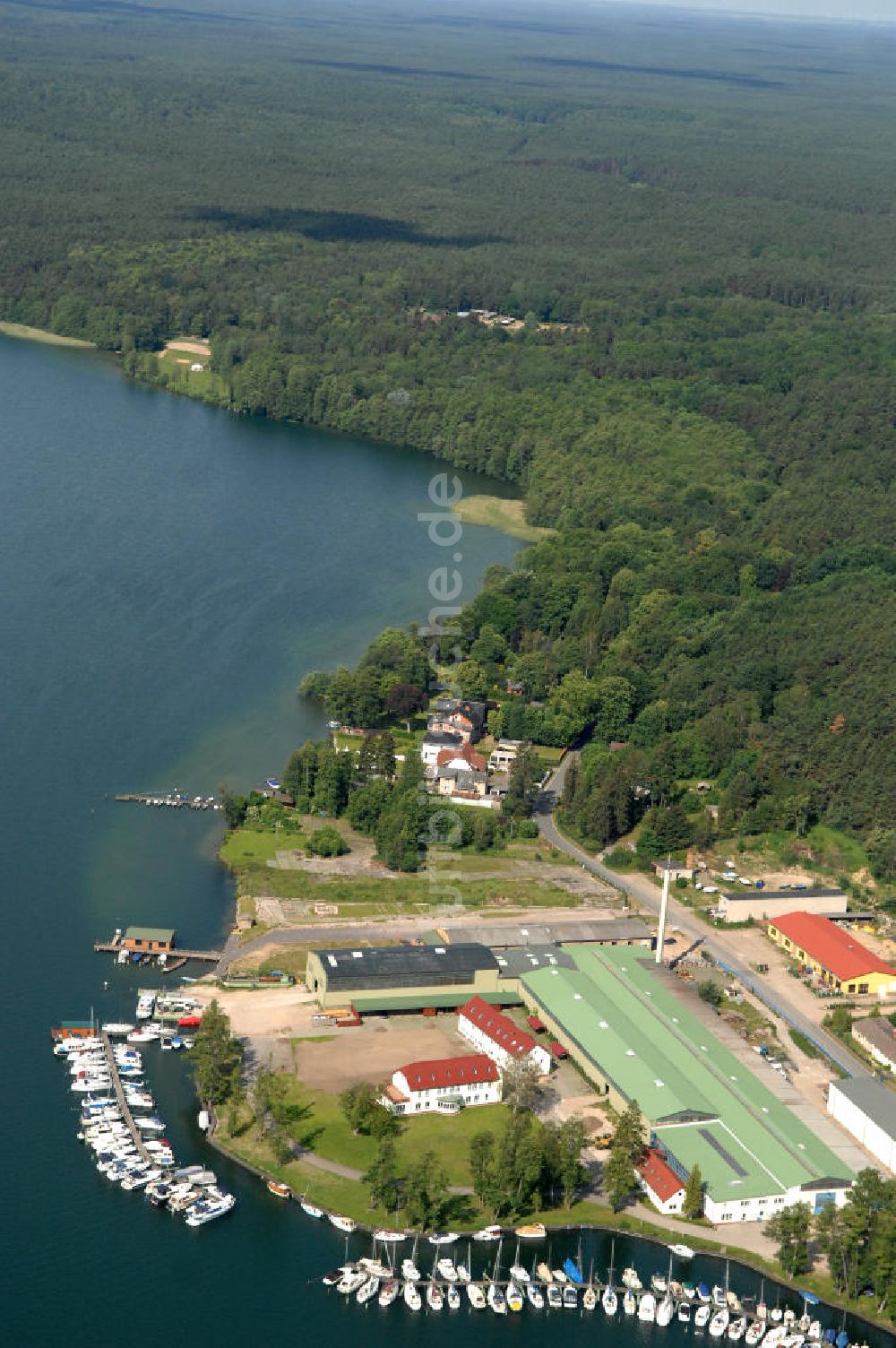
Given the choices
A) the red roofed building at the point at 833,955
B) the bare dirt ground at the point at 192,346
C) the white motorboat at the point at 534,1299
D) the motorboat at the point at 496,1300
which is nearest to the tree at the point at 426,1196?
the motorboat at the point at 496,1300

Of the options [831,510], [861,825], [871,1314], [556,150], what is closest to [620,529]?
[831,510]

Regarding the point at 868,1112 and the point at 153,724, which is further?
the point at 153,724

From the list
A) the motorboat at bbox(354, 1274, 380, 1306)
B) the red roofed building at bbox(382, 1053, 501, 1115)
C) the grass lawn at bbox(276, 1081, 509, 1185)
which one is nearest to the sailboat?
the grass lawn at bbox(276, 1081, 509, 1185)

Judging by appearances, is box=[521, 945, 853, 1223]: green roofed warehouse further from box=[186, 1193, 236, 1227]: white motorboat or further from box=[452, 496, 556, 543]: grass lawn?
box=[452, 496, 556, 543]: grass lawn

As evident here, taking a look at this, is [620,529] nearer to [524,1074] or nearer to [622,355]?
[622,355]

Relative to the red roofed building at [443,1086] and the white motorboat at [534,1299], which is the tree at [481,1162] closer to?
the white motorboat at [534,1299]

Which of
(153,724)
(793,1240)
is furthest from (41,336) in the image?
(793,1240)

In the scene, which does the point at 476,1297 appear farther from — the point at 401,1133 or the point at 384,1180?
the point at 401,1133
